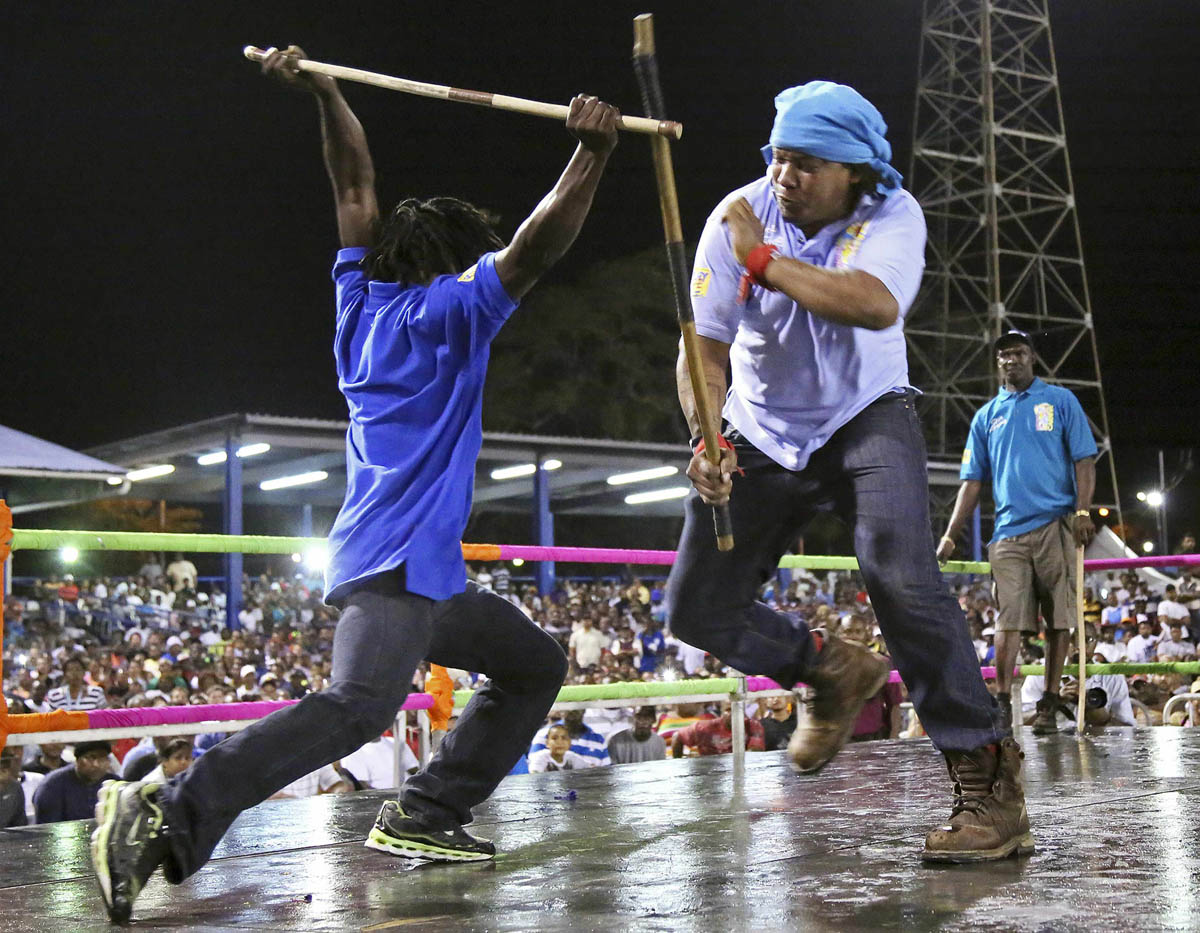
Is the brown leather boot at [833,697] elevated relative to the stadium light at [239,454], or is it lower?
lower

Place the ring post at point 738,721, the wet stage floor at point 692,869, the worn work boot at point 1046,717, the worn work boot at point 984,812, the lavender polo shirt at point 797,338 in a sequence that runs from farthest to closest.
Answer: the worn work boot at point 1046,717 → the ring post at point 738,721 → the lavender polo shirt at point 797,338 → the worn work boot at point 984,812 → the wet stage floor at point 692,869

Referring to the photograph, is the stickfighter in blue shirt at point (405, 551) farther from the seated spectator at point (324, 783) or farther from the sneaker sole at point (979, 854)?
the seated spectator at point (324, 783)

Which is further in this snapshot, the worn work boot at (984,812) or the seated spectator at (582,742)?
the seated spectator at (582,742)

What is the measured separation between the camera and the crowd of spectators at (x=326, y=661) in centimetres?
812

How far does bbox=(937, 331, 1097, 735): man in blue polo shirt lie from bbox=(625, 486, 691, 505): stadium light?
19.7 meters

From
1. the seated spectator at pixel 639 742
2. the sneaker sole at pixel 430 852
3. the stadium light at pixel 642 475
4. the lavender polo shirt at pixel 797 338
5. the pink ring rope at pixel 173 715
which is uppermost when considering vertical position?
the stadium light at pixel 642 475

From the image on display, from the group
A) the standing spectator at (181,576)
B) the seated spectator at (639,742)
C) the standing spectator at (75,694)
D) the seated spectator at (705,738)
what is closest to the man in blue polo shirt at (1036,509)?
the seated spectator at (705,738)

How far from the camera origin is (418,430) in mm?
2996

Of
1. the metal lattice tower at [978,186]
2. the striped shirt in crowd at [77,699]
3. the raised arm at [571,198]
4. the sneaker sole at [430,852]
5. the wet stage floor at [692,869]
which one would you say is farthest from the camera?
the metal lattice tower at [978,186]

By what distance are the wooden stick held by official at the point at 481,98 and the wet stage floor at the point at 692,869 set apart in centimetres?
146

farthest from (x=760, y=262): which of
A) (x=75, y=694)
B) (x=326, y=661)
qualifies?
(x=326, y=661)

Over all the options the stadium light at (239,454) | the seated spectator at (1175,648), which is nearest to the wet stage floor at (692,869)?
the seated spectator at (1175,648)

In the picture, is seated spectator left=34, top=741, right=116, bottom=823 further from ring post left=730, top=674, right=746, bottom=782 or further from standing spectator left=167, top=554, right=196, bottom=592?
→ standing spectator left=167, top=554, right=196, bottom=592

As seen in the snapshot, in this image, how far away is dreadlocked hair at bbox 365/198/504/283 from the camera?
3127mm
